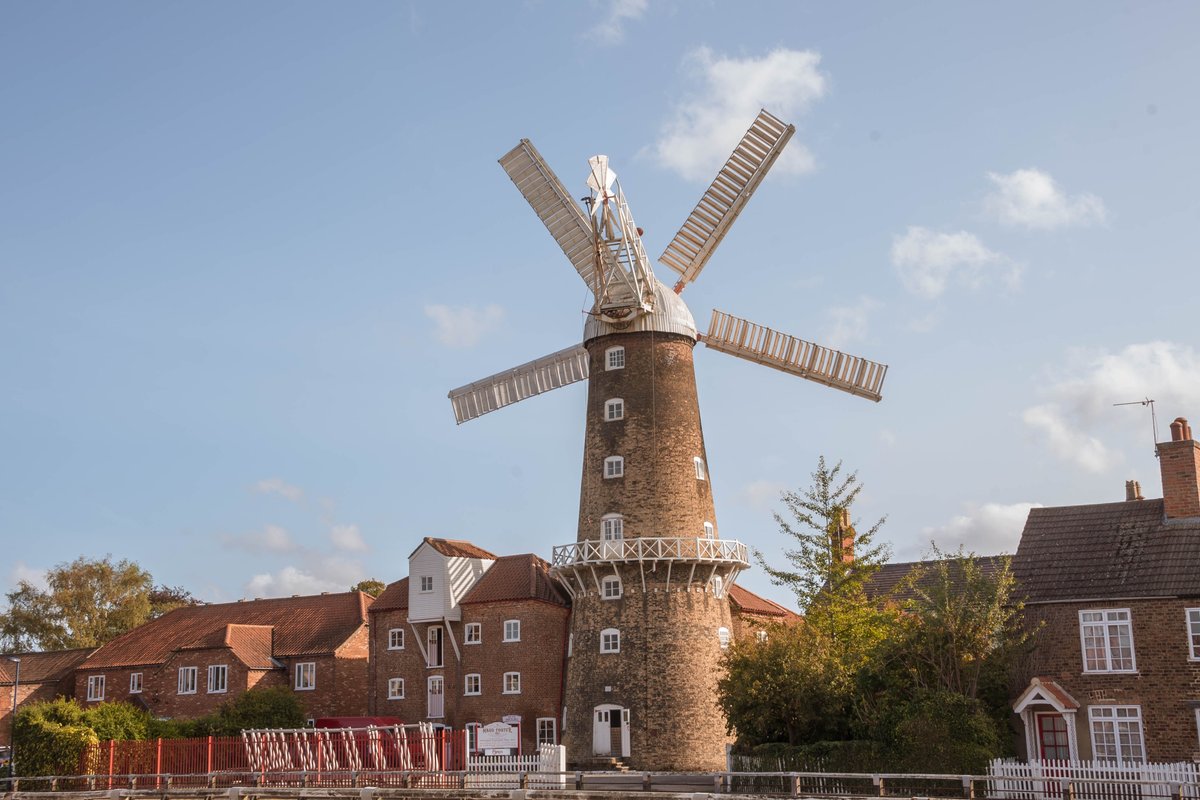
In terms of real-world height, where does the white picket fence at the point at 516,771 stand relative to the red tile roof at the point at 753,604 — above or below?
below

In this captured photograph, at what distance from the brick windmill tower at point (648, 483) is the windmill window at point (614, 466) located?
45 millimetres

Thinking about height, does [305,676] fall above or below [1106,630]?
below

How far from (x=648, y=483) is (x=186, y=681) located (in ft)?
81.5

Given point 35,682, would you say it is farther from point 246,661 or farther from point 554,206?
point 554,206

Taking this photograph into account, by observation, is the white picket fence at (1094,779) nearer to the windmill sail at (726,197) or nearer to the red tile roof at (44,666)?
the windmill sail at (726,197)

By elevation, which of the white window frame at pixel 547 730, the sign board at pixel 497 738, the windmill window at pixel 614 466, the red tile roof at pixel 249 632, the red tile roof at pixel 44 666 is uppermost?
the windmill window at pixel 614 466

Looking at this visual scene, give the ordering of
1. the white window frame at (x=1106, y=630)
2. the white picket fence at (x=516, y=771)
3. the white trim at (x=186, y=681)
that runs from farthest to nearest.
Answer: the white trim at (x=186, y=681)
the white picket fence at (x=516, y=771)
the white window frame at (x=1106, y=630)

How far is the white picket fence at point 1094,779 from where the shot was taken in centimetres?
2609

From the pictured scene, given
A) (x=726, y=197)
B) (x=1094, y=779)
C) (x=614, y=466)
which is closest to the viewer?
(x=1094, y=779)

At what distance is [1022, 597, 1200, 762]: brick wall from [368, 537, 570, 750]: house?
20755mm

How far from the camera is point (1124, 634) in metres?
31.4

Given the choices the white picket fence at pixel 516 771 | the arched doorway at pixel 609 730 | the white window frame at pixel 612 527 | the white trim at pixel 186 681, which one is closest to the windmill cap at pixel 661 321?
the white window frame at pixel 612 527

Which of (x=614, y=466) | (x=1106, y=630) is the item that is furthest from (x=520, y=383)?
(x=1106, y=630)

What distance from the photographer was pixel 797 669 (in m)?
35.1
